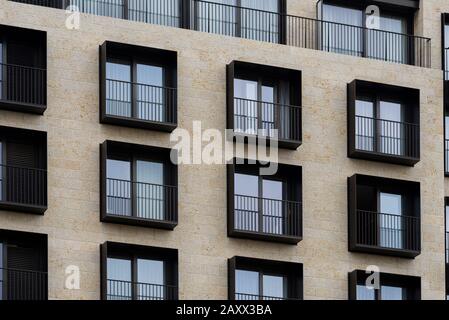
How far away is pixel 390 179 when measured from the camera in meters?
79.7

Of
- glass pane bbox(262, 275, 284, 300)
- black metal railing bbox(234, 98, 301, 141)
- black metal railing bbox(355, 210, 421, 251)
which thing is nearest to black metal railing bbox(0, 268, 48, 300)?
glass pane bbox(262, 275, 284, 300)

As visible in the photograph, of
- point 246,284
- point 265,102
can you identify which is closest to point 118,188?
point 246,284

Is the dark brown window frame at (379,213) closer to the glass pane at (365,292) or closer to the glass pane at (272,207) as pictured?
the glass pane at (365,292)

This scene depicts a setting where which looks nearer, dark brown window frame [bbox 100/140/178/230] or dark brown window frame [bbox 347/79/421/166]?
dark brown window frame [bbox 100/140/178/230]

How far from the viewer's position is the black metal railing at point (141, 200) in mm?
75562

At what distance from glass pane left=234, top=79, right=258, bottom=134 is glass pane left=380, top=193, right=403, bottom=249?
16.6ft

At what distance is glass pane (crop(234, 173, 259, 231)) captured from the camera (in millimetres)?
77062

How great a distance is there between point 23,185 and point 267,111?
8651mm

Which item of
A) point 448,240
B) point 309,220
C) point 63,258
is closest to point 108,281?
point 63,258

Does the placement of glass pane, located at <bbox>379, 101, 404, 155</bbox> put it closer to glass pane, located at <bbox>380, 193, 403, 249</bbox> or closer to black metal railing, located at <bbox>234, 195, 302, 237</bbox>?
glass pane, located at <bbox>380, 193, 403, 249</bbox>

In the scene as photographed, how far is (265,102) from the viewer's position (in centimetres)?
7862

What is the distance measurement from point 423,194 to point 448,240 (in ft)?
6.05

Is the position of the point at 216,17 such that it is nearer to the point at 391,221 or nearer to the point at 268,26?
the point at 268,26

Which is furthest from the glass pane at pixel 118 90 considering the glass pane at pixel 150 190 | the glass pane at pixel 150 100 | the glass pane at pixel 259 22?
the glass pane at pixel 259 22
